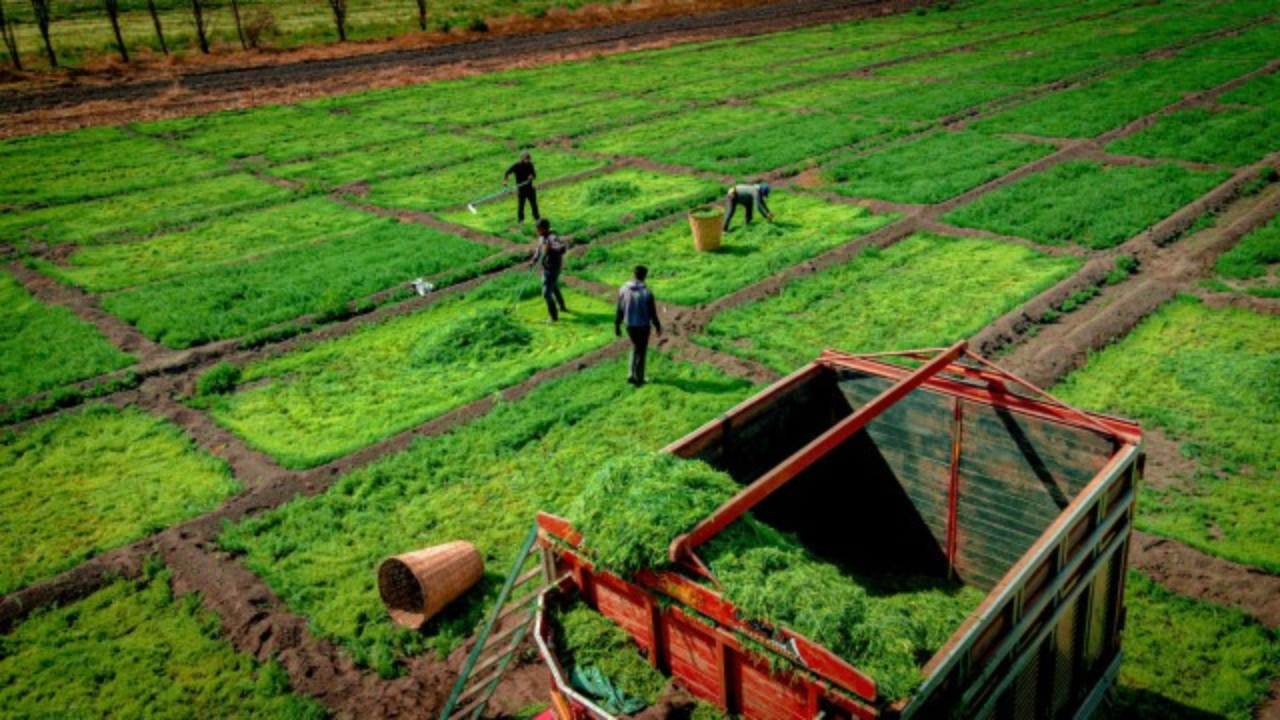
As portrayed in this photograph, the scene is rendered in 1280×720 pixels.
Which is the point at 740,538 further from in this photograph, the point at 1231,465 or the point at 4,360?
the point at 4,360

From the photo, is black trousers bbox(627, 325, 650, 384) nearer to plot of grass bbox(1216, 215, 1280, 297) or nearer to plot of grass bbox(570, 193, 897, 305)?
plot of grass bbox(570, 193, 897, 305)

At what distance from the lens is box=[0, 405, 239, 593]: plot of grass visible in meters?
11.9

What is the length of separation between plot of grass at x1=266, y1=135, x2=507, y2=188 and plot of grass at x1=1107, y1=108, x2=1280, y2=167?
2013 cm

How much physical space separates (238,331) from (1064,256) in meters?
16.9

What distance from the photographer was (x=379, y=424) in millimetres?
14211

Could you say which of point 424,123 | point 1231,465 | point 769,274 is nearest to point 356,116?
point 424,123

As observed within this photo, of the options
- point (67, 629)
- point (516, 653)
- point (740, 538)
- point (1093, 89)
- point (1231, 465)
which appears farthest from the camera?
point (1093, 89)

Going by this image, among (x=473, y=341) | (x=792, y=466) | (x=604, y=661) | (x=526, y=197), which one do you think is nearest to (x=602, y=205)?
(x=526, y=197)

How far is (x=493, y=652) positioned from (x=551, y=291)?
907cm

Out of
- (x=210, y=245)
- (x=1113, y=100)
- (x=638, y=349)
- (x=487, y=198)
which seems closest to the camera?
(x=638, y=349)

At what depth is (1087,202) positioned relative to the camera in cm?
2180

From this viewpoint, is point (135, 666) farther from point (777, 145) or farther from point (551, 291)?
point (777, 145)

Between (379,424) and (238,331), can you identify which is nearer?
(379,424)

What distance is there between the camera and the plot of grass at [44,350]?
54.0 feet
